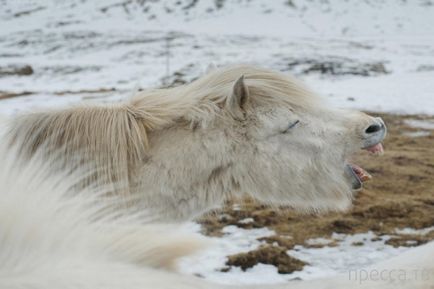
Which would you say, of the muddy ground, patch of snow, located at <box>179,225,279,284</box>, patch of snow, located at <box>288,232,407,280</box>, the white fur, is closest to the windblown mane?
the white fur

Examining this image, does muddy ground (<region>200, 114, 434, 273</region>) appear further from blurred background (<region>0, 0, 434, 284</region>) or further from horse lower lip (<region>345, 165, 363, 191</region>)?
horse lower lip (<region>345, 165, 363, 191</region>)

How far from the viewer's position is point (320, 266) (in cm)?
416

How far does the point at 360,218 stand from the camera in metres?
5.29

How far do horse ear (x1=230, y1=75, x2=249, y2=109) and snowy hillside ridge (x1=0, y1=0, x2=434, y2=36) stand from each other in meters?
52.9

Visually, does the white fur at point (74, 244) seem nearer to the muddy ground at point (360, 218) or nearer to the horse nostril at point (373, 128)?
the horse nostril at point (373, 128)

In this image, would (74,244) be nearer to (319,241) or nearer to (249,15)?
(319,241)

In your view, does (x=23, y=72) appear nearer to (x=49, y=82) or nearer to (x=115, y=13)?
(x=49, y=82)

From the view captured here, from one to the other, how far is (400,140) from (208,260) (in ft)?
20.5

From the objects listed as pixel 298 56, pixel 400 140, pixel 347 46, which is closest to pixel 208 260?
pixel 400 140

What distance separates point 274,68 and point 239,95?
24169mm

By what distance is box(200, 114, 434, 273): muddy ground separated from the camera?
4.38m

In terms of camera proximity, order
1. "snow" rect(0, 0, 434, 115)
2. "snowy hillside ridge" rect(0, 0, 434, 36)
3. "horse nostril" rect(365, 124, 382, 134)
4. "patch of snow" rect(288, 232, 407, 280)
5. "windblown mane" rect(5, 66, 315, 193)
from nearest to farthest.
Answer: "windblown mane" rect(5, 66, 315, 193) → "horse nostril" rect(365, 124, 382, 134) → "patch of snow" rect(288, 232, 407, 280) → "snow" rect(0, 0, 434, 115) → "snowy hillside ridge" rect(0, 0, 434, 36)

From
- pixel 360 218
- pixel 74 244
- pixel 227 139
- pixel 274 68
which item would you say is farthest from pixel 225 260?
pixel 274 68

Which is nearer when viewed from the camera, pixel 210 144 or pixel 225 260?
pixel 210 144
